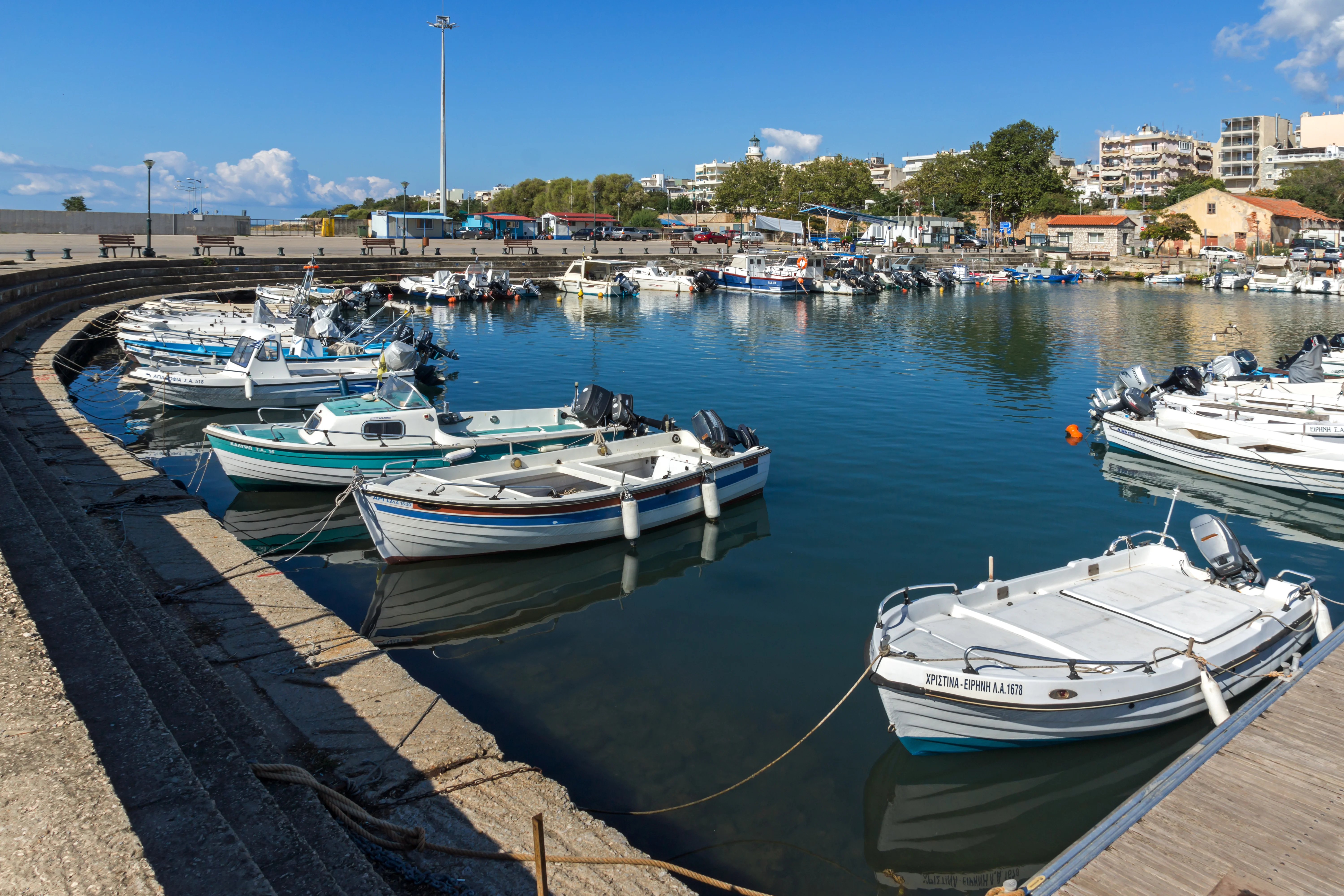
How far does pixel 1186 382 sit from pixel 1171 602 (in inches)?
519

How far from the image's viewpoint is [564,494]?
41.0 ft

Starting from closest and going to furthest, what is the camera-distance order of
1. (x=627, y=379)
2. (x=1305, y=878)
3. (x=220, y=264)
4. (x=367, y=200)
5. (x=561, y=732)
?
(x=1305, y=878) < (x=561, y=732) < (x=627, y=379) < (x=220, y=264) < (x=367, y=200)

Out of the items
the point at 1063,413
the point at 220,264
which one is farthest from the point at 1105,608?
the point at 220,264

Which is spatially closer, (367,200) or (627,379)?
(627,379)

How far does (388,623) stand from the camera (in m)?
10.8

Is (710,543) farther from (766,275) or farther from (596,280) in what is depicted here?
(766,275)

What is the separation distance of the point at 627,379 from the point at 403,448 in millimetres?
13053

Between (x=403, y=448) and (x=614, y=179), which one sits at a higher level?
(x=614, y=179)

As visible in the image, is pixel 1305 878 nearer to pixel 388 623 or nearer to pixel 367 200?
pixel 388 623

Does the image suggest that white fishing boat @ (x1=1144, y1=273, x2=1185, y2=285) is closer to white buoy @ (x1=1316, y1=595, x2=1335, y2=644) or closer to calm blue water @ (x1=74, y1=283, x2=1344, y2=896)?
calm blue water @ (x1=74, y1=283, x2=1344, y2=896)

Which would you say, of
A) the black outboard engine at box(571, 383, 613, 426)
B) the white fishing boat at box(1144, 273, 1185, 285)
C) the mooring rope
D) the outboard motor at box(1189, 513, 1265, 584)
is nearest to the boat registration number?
the mooring rope

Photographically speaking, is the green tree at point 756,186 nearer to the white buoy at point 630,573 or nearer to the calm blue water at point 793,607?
the calm blue water at point 793,607

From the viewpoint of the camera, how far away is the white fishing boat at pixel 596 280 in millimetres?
54969

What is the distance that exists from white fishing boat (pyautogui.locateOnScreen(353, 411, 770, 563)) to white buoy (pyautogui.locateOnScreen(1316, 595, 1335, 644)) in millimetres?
7796
